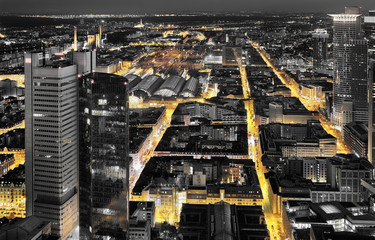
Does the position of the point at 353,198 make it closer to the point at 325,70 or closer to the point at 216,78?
the point at 216,78

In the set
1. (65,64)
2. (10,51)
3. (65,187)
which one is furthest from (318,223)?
(10,51)

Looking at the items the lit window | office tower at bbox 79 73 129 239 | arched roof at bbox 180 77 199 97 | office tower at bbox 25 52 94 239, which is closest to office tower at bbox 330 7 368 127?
arched roof at bbox 180 77 199 97

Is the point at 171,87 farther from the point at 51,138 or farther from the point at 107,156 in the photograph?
the point at 107,156

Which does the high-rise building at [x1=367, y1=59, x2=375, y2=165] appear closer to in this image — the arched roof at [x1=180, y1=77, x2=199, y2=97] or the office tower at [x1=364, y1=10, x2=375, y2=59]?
the arched roof at [x1=180, y1=77, x2=199, y2=97]

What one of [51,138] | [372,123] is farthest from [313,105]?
[51,138]

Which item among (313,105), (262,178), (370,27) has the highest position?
(370,27)

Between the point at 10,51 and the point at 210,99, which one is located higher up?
the point at 10,51

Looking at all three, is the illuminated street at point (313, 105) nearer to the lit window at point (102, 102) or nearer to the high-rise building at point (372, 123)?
the high-rise building at point (372, 123)

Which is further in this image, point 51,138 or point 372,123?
point 372,123
